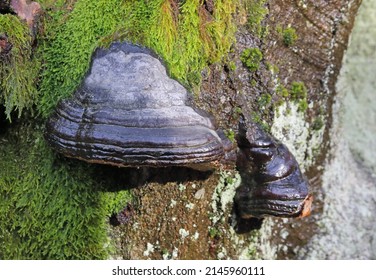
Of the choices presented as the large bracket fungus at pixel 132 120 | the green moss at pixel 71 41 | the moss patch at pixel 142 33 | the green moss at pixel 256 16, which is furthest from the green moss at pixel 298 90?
the green moss at pixel 71 41

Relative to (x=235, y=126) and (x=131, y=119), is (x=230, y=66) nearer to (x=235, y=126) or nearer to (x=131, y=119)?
(x=235, y=126)

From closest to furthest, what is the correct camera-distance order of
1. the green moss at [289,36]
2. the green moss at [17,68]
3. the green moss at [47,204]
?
the green moss at [17,68]
the green moss at [47,204]
the green moss at [289,36]

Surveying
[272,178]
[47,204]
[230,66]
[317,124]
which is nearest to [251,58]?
[230,66]

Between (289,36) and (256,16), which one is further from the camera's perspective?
(289,36)

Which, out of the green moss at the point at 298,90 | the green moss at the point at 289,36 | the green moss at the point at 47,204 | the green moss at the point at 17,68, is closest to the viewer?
the green moss at the point at 17,68

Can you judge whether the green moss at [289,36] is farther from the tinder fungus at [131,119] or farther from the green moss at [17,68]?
the green moss at [17,68]

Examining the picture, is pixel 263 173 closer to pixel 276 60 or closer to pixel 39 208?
pixel 276 60

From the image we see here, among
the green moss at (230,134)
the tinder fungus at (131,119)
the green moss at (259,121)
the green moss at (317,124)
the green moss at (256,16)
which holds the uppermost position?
the green moss at (256,16)
